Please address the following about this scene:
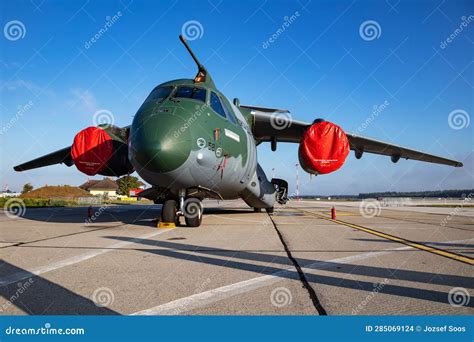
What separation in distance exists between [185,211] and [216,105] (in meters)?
2.88

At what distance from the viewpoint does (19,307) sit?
2.79 metres

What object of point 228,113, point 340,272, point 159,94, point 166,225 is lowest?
point 340,272

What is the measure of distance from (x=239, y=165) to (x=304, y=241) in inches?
146

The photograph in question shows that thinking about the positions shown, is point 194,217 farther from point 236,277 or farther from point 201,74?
point 236,277

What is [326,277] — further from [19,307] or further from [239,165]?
[239,165]

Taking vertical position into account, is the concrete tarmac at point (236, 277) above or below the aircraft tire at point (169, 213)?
below

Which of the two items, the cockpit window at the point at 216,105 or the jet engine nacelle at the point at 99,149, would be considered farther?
the jet engine nacelle at the point at 99,149

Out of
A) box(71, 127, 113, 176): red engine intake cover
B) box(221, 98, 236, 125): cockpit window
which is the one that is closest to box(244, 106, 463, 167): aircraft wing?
box(221, 98, 236, 125): cockpit window

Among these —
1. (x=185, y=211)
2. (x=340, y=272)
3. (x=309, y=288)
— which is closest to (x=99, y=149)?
(x=185, y=211)

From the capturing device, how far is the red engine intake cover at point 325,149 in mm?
10859

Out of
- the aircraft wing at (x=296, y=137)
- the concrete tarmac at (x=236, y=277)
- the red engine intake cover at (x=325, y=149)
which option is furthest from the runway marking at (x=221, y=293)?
the aircraft wing at (x=296, y=137)

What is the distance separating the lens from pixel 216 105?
9125 millimetres

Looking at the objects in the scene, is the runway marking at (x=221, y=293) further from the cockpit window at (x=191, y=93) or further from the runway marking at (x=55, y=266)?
the cockpit window at (x=191, y=93)
